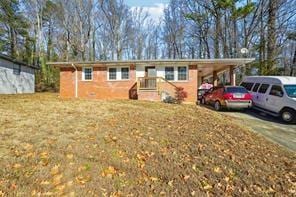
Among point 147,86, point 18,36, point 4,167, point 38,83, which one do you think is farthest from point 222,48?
point 4,167

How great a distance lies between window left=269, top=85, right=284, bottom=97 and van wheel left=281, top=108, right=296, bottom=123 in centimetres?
89

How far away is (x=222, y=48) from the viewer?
37719 millimetres

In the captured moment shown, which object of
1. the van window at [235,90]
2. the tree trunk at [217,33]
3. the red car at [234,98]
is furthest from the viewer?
the tree trunk at [217,33]

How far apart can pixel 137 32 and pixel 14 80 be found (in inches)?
903

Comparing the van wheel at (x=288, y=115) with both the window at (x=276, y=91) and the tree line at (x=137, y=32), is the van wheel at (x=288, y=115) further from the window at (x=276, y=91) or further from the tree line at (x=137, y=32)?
the tree line at (x=137, y=32)

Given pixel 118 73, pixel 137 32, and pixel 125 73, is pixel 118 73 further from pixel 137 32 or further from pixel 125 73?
pixel 137 32

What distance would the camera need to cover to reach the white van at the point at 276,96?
14.0 meters

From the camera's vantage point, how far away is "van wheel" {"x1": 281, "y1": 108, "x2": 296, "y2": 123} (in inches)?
542

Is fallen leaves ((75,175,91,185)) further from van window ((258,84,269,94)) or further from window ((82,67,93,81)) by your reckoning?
window ((82,67,93,81))

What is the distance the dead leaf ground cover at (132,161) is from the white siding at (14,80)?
1848 centimetres

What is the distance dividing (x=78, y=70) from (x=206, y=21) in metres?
20.3

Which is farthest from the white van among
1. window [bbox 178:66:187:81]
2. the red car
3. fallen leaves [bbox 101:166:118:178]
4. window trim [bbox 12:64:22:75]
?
window trim [bbox 12:64:22:75]

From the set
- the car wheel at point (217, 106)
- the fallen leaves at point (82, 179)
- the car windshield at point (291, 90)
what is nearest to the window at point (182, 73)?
the car wheel at point (217, 106)

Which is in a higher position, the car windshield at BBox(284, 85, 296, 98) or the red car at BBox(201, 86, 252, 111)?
the car windshield at BBox(284, 85, 296, 98)
